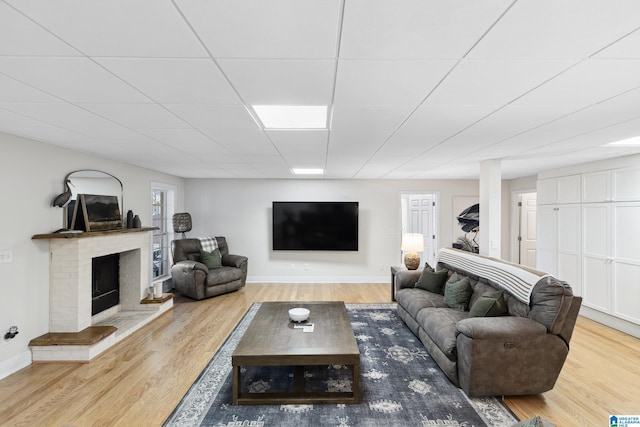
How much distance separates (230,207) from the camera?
645 cm

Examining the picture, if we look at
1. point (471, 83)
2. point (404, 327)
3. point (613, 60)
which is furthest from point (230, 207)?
point (613, 60)

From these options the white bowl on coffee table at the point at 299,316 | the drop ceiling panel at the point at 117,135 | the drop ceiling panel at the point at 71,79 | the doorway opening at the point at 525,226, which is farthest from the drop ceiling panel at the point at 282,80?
the doorway opening at the point at 525,226

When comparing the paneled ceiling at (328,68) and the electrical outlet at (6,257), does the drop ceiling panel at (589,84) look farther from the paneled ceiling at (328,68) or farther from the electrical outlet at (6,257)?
the electrical outlet at (6,257)

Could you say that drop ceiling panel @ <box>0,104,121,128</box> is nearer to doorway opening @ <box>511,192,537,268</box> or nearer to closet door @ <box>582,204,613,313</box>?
closet door @ <box>582,204,613,313</box>

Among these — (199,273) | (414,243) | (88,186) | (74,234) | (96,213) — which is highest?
(88,186)

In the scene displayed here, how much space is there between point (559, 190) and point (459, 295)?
2.87m

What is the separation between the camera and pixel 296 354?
2340 mm

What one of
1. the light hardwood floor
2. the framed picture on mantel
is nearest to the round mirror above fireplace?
the framed picture on mantel

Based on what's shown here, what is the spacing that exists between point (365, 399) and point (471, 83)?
2.40m

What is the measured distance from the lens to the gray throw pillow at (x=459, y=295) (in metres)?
3.35

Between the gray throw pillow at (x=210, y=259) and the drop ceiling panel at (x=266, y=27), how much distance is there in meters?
4.69

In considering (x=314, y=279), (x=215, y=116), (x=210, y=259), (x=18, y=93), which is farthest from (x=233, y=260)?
(x=18, y=93)

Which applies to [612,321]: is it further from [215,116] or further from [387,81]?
[215,116]

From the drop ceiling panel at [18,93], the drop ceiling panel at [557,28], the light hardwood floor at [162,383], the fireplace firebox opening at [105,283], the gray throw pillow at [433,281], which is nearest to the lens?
the drop ceiling panel at [557,28]
